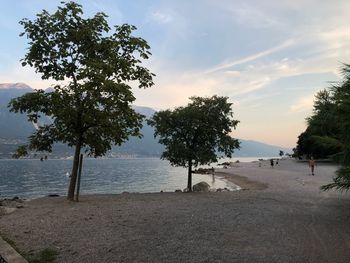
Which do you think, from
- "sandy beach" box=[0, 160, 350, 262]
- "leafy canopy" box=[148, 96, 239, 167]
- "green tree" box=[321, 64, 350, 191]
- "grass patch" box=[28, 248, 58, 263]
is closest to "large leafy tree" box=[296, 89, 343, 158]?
"green tree" box=[321, 64, 350, 191]

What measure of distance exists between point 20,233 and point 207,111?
2289 cm

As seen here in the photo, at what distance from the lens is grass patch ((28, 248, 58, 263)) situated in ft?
35.2

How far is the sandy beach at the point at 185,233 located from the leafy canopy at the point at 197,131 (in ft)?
40.1

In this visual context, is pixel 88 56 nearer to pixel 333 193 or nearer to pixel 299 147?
pixel 333 193

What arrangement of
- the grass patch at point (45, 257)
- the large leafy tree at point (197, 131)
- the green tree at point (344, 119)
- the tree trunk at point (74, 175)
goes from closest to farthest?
the grass patch at point (45, 257)
the green tree at point (344, 119)
the tree trunk at point (74, 175)
the large leafy tree at point (197, 131)

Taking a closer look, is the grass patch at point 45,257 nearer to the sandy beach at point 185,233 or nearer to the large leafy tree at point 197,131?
the sandy beach at point 185,233

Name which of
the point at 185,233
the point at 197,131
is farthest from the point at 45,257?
the point at 197,131

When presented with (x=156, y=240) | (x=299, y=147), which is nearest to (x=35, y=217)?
(x=156, y=240)

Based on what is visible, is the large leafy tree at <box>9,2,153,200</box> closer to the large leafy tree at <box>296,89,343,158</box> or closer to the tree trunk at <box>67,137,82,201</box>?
the tree trunk at <box>67,137,82,201</box>

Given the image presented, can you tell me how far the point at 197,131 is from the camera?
115 ft

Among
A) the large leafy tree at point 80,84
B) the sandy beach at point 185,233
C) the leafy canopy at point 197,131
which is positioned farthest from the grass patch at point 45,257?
the leafy canopy at point 197,131

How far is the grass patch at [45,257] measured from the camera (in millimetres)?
10727

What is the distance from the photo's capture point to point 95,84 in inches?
926

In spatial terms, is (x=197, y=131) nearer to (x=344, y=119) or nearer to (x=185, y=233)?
(x=344, y=119)
